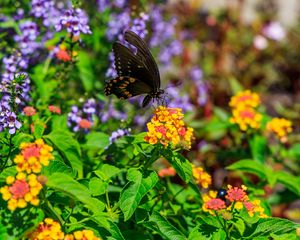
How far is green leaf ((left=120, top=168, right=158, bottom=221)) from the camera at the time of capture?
2.29 meters

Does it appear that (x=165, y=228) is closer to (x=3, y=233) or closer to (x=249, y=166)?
(x=3, y=233)

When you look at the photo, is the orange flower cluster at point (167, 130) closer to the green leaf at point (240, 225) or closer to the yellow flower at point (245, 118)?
the green leaf at point (240, 225)

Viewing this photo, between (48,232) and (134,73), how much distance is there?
1344 millimetres

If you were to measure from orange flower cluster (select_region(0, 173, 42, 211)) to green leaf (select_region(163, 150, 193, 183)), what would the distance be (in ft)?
1.97

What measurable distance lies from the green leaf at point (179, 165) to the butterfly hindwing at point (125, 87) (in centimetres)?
80

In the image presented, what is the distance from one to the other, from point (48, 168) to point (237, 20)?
496cm

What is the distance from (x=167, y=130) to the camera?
2.37 m

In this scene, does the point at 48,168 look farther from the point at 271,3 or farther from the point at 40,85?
the point at 271,3

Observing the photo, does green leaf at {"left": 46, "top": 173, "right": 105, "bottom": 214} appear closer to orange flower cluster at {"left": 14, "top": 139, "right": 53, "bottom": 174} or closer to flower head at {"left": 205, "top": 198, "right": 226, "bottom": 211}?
orange flower cluster at {"left": 14, "top": 139, "right": 53, "bottom": 174}

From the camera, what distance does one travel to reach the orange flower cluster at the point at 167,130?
2344mm

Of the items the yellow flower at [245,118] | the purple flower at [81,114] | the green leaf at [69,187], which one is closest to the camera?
the green leaf at [69,187]

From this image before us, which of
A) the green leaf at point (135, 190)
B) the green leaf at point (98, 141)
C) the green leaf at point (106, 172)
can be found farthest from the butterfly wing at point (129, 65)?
the green leaf at point (135, 190)

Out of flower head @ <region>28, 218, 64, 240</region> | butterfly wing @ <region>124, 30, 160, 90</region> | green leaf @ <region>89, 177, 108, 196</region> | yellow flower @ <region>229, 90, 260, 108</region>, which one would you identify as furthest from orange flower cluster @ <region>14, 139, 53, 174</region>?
yellow flower @ <region>229, 90, 260, 108</region>

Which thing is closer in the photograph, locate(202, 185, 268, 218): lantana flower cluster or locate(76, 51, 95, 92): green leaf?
locate(202, 185, 268, 218): lantana flower cluster
